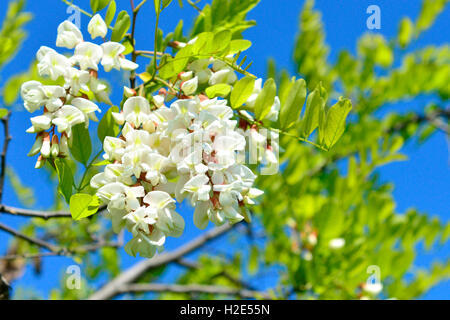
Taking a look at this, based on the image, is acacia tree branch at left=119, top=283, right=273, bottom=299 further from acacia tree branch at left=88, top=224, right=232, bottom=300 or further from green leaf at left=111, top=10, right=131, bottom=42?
green leaf at left=111, top=10, right=131, bottom=42

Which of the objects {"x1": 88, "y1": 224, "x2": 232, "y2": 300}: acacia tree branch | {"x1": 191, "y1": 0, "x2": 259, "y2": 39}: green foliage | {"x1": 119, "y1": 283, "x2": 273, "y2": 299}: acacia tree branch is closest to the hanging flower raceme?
{"x1": 191, "y1": 0, "x2": 259, "y2": 39}: green foliage

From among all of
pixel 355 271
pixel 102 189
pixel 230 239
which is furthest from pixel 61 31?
pixel 230 239

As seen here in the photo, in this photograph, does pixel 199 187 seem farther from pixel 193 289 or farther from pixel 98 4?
pixel 193 289

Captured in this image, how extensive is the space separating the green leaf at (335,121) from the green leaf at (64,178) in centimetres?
34

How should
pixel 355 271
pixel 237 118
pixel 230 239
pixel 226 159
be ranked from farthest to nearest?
pixel 230 239
pixel 355 271
pixel 237 118
pixel 226 159

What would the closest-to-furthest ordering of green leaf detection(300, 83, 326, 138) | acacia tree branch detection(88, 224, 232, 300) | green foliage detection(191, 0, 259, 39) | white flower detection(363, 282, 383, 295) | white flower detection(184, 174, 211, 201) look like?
white flower detection(184, 174, 211, 201) < green leaf detection(300, 83, 326, 138) < green foliage detection(191, 0, 259, 39) < white flower detection(363, 282, 383, 295) < acacia tree branch detection(88, 224, 232, 300)

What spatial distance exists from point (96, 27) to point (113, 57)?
6 cm

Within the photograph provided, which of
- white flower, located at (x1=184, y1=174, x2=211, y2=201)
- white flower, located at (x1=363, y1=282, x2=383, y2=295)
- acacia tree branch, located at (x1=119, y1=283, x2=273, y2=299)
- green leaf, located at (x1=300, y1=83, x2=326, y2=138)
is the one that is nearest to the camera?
white flower, located at (x1=184, y1=174, x2=211, y2=201)

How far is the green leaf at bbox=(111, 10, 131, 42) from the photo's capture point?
2.09ft

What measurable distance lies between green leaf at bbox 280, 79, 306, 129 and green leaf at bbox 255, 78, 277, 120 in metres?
0.03

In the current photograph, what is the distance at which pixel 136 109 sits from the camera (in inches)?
22.9
